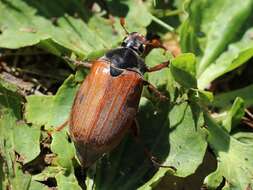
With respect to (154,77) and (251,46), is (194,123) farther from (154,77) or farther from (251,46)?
(251,46)

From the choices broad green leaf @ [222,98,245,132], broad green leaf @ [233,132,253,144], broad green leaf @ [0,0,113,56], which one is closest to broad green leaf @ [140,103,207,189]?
broad green leaf @ [222,98,245,132]

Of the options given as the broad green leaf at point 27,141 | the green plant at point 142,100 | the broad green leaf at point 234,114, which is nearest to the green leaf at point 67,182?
the green plant at point 142,100

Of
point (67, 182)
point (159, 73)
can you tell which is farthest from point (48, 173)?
point (159, 73)

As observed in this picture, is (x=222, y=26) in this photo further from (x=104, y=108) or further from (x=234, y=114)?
(x=104, y=108)

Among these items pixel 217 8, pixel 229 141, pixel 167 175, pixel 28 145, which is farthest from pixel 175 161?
pixel 217 8

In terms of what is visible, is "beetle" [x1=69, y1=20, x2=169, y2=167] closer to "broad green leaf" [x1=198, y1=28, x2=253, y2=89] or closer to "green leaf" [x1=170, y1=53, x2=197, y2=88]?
"green leaf" [x1=170, y1=53, x2=197, y2=88]

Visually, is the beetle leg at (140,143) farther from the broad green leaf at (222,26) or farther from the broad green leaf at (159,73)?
the broad green leaf at (222,26)

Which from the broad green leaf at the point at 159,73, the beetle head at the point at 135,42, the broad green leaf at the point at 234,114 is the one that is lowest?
the broad green leaf at the point at 234,114
